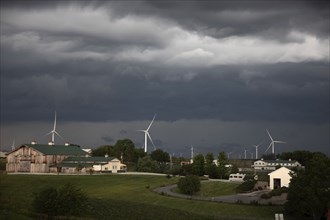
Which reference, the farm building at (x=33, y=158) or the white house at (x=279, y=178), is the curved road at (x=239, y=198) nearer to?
the white house at (x=279, y=178)

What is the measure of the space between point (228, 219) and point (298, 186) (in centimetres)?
1497

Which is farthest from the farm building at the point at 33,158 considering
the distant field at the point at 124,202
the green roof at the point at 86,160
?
the distant field at the point at 124,202

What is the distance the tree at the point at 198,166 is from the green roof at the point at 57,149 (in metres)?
50.9

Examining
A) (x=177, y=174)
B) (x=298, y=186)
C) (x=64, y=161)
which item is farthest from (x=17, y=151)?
(x=298, y=186)

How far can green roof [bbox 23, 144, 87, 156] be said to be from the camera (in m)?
174

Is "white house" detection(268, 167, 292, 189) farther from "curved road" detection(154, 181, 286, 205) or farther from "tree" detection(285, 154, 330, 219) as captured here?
"tree" detection(285, 154, 330, 219)

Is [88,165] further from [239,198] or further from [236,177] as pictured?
[239,198]

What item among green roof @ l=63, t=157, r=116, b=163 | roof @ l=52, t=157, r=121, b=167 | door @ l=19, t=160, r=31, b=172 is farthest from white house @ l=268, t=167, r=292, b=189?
door @ l=19, t=160, r=31, b=172

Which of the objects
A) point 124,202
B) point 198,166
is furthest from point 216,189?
point 124,202

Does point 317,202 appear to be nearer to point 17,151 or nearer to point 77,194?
point 77,194

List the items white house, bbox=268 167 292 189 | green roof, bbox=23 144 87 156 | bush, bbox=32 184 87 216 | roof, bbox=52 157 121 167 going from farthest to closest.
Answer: green roof, bbox=23 144 87 156 < roof, bbox=52 157 121 167 < white house, bbox=268 167 292 189 < bush, bbox=32 184 87 216

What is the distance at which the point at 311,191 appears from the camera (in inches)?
3265

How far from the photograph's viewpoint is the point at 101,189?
12256 centimetres

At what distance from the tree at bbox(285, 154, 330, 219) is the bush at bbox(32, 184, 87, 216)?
121ft
